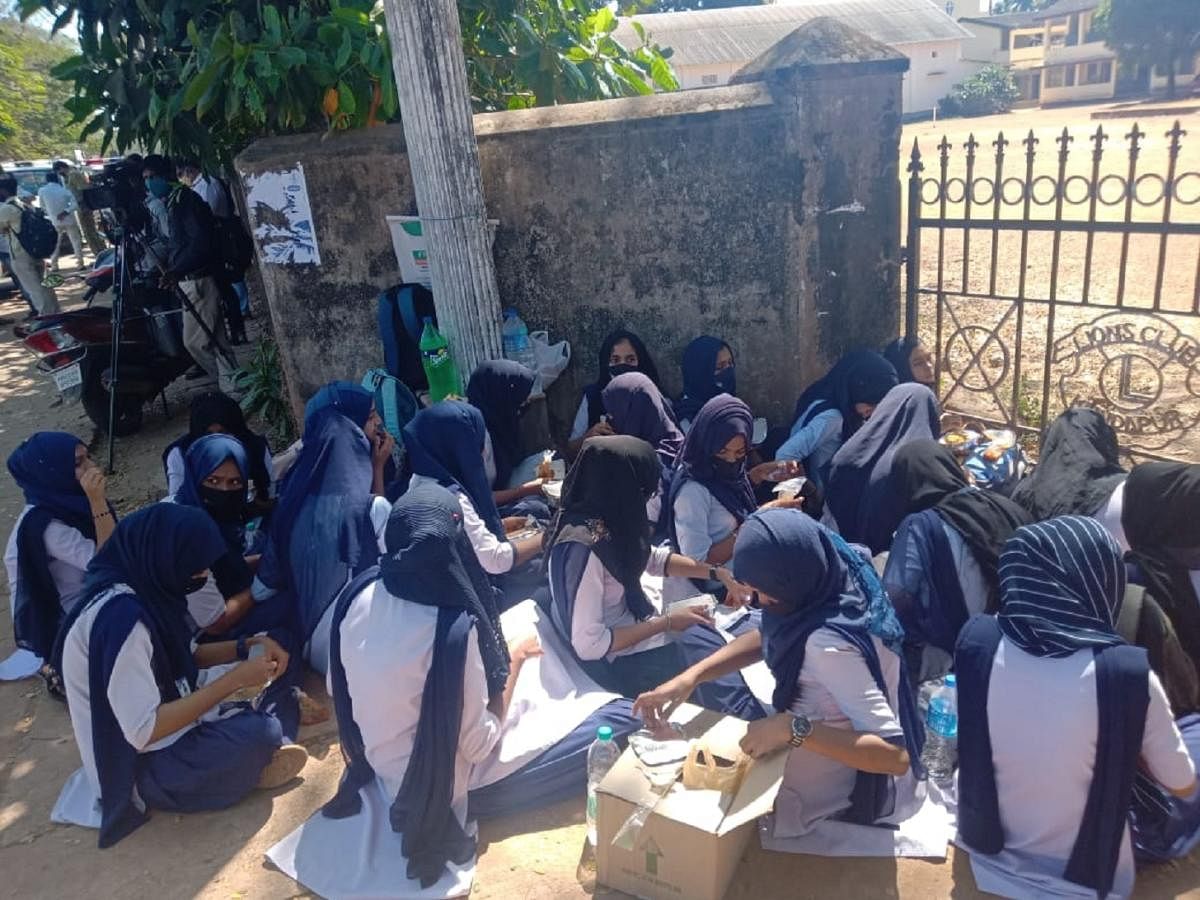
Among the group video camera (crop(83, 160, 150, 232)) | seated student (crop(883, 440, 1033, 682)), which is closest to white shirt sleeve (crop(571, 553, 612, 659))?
seated student (crop(883, 440, 1033, 682))

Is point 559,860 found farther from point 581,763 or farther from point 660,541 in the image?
point 660,541

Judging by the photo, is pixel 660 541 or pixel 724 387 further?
pixel 724 387

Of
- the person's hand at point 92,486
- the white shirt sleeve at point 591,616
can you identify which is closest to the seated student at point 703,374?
the white shirt sleeve at point 591,616

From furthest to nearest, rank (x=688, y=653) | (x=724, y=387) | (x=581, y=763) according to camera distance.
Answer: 1. (x=724, y=387)
2. (x=688, y=653)
3. (x=581, y=763)

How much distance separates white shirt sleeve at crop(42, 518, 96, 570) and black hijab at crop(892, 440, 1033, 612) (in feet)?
11.0

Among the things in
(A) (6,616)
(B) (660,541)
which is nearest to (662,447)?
(B) (660,541)

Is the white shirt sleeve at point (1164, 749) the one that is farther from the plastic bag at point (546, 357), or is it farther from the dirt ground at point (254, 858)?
the plastic bag at point (546, 357)

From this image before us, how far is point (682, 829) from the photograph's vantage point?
2537 millimetres

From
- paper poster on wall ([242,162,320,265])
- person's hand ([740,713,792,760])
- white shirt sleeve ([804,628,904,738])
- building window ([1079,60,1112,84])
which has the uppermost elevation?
paper poster on wall ([242,162,320,265])

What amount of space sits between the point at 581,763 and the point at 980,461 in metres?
2.37

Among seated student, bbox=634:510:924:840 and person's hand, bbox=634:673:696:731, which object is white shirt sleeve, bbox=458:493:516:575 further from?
seated student, bbox=634:510:924:840

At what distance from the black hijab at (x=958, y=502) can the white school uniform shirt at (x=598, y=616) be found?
1.11 metres

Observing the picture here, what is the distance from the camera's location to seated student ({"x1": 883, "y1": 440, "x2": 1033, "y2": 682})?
10.3ft

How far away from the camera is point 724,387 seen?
5.06 meters
